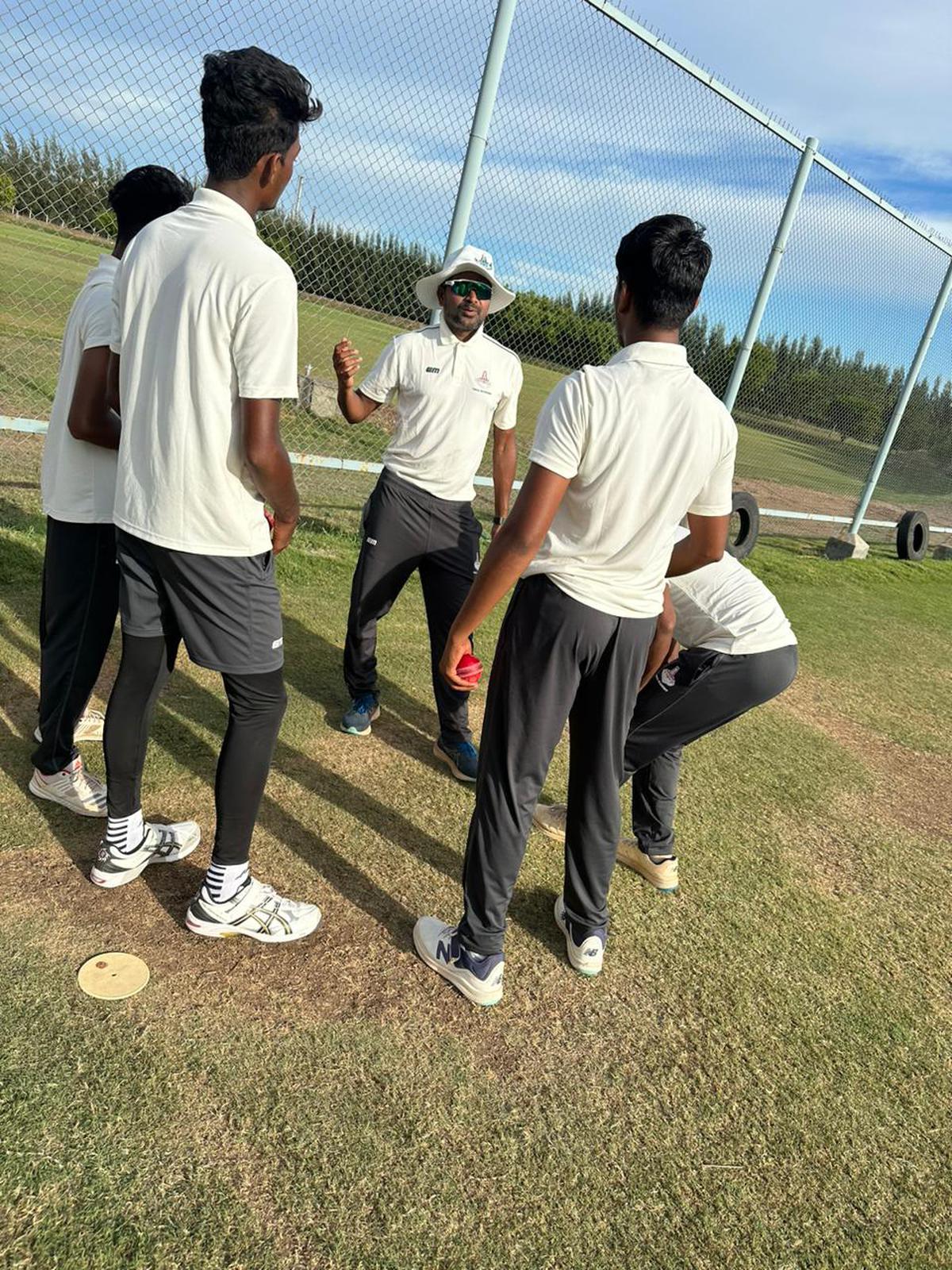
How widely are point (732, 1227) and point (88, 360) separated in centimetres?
273

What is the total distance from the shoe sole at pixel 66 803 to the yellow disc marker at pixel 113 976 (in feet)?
2.26

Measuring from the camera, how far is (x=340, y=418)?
444 inches

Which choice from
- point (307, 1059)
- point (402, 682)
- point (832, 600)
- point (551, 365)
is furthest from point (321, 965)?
point (832, 600)

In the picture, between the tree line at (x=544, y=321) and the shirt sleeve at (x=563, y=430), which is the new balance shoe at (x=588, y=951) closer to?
the shirt sleeve at (x=563, y=430)

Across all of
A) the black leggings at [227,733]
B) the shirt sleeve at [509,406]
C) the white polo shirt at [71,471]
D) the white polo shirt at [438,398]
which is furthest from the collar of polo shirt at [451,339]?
the black leggings at [227,733]

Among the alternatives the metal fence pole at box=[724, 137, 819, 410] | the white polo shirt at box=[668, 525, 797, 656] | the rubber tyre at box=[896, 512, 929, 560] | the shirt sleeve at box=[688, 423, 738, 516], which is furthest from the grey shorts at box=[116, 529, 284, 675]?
the rubber tyre at box=[896, 512, 929, 560]

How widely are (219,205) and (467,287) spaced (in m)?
1.76

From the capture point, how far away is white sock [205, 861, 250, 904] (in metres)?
2.37

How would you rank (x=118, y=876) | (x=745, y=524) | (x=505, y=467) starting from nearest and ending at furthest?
(x=118, y=876) → (x=505, y=467) → (x=745, y=524)

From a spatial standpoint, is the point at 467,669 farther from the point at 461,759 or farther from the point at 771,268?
the point at 771,268

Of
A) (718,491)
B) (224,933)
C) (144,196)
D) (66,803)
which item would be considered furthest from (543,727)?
(144,196)

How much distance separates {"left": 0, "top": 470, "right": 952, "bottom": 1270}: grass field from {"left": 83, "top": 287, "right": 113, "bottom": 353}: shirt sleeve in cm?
154

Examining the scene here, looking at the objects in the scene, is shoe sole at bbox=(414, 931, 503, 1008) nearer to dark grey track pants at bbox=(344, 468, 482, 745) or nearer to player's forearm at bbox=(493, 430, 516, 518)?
dark grey track pants at bbox=(344, 468, 482, 745)

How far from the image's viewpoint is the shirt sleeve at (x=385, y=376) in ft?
12.0
